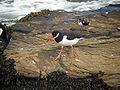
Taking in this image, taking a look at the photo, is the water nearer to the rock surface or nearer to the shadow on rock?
the rock surface

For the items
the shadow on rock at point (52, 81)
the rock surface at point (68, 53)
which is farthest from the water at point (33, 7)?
the shadow on rock at point (52, 81)

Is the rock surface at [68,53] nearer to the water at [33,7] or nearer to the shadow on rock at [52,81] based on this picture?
the shadow on rock at [52,81]

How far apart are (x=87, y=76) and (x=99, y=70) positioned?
0.46 meters

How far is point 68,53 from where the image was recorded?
5020mm

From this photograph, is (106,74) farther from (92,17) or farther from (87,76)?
(92,17)

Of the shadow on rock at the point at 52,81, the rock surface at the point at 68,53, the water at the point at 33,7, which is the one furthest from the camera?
the water at the point at 33,7

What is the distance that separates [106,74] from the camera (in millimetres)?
4152

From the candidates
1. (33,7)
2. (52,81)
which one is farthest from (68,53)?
(33,7)

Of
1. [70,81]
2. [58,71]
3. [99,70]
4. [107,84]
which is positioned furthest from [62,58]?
[107,84]

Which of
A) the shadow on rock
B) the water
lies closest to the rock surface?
the shadow on rock

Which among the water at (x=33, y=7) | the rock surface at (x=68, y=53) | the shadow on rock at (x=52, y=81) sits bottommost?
the shadow on rock at (x=52, y=81)

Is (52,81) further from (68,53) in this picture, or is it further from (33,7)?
(33,7)

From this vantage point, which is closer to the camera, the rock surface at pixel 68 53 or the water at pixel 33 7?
the rock surface at pixel 68 53

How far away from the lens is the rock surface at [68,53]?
14.1 ft
